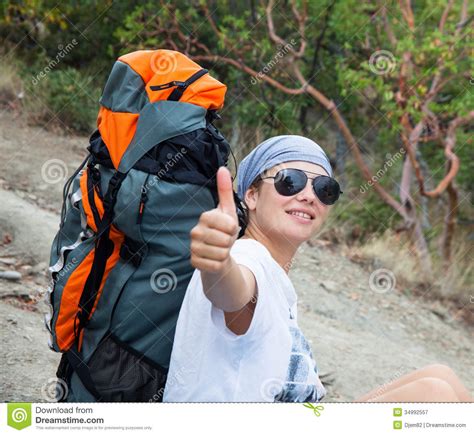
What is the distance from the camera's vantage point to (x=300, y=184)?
1977 mm

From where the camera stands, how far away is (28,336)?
3660 millimetres

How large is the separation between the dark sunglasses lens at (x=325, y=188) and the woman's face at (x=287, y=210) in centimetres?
1

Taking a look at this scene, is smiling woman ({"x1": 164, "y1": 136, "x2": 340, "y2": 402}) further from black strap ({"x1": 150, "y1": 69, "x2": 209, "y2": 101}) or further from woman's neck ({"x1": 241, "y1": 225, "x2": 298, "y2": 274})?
black strap ({"x1": 150, "y1": 69, "x2": 209, "y2": 101})

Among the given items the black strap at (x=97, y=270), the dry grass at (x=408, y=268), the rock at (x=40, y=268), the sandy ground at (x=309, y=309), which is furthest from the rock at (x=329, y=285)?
the black strap at (x=97, y=270)

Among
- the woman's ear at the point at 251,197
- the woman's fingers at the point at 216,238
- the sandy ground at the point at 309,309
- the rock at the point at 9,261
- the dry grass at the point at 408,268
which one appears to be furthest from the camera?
the dry grass at the point at 408,268

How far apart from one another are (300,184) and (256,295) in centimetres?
44

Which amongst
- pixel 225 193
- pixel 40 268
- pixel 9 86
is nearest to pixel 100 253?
pixel 225 193

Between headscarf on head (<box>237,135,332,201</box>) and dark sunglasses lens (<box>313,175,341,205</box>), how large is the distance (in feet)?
0.21

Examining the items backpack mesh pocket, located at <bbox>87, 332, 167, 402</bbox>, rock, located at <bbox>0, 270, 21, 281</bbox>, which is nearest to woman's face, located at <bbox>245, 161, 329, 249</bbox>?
backpack mesh pocket, located at <bbox>87, 332, 167, 402</bbox>

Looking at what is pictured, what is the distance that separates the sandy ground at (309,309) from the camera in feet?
12.0

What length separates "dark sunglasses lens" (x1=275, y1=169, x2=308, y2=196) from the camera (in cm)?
197

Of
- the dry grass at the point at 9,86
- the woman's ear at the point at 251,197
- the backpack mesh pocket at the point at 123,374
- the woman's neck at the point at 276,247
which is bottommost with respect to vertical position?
the dry grass at the point at 9,86

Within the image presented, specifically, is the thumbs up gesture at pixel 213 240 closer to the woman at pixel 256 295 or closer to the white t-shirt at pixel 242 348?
the woman at pixel 256 295

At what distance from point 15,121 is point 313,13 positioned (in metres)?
3.49
